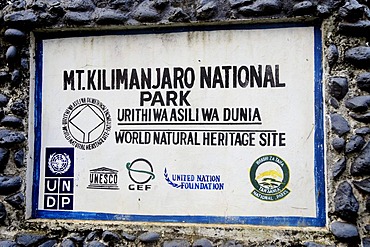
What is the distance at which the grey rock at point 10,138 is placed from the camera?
306 cm

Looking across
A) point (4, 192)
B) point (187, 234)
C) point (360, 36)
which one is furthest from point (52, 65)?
point (360, 36)

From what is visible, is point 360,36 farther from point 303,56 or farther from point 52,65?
point 52,65

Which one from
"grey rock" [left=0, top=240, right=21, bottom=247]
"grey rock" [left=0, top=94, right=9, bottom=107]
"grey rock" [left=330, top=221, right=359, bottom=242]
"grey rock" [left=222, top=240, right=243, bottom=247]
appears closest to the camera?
"grey rock" [left=330, top=221, right=359, bottom=242]

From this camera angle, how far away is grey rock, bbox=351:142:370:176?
8.82ft

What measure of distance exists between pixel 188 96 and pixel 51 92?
34.9 inches

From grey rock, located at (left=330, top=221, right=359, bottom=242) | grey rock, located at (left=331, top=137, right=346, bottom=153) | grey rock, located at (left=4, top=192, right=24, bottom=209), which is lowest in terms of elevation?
grey rock, located at (left=330, top=221, right=359, bottom=242)

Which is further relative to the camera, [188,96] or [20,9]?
[20,9]

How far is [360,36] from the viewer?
282 centimetres

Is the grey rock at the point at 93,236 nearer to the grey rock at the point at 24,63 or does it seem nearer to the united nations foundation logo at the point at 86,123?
the united nations foundation logo at the point at 86,123

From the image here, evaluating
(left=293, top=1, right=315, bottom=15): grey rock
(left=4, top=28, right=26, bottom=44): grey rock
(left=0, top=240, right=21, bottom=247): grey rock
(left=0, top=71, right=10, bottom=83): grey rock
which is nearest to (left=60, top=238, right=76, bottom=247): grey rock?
(left=0, top=240, right=21, bottom=247): grey rock

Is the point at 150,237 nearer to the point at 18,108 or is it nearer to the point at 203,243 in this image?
the point at 203,243

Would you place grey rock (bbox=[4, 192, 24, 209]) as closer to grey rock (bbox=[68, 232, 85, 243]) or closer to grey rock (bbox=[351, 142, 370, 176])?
grey rock (bbox=[68, 232, 85, 243])

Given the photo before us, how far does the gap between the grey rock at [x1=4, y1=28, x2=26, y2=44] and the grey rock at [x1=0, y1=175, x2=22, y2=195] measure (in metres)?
0.86

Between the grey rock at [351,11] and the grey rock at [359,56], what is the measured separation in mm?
177
